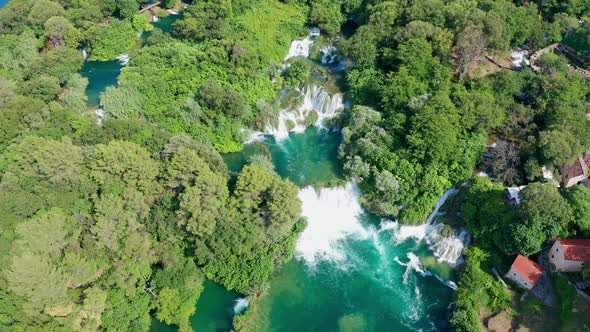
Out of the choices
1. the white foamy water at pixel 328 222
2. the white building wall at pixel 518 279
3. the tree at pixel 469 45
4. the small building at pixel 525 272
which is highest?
the tree at pixel 469 45

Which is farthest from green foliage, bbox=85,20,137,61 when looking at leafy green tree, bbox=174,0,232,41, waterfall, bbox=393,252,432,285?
waterfall, bbox=393,252,432,285

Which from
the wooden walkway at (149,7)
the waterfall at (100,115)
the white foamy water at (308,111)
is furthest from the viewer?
the wooden walkway at (149,7)

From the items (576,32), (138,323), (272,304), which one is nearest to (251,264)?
(272,304)

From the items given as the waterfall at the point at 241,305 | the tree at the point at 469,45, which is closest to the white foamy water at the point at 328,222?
the waterfall at the point at 241,305

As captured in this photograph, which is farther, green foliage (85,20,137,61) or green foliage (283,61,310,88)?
green foliage (85,20,137,61)

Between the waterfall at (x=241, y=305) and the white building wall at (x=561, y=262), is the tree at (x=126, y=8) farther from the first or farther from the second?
the white building wall at (x=561, y=262)

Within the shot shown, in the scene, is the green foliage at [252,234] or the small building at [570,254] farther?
the green foliage at [252,234]

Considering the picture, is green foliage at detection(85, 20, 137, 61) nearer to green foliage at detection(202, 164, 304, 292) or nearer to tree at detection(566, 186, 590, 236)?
green foliage at detection(202, 164, 304, 292)
